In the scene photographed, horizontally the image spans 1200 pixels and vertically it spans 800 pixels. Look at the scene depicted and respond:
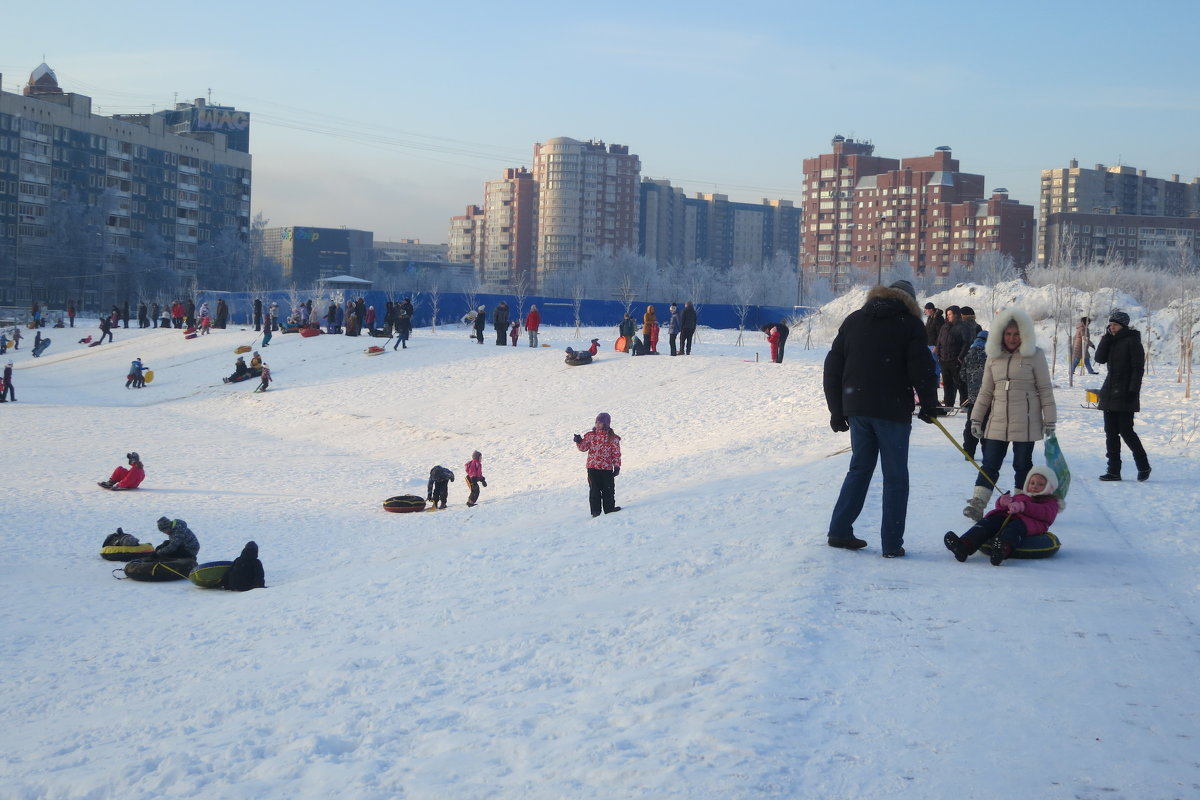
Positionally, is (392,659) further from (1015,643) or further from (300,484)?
(300,484)

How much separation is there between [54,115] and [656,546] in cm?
10204

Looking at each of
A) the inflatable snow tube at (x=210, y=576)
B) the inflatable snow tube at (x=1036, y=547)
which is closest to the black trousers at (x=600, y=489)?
the inflatable snow tube at (x=210, y=576)

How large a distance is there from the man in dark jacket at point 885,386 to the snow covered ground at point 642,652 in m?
0.56

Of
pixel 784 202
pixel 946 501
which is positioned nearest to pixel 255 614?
pixel 946 501

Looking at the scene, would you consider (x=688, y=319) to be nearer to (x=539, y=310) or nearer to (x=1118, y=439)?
(x=1118, y=439)

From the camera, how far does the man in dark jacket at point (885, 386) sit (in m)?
6.77

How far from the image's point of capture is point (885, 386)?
678 cm

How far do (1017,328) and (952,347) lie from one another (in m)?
6.96

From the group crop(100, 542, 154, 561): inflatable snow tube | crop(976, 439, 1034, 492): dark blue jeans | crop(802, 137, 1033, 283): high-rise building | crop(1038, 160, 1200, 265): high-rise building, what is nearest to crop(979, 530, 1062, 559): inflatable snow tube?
crop(976, 439, 1034, 492): dark blue jeans

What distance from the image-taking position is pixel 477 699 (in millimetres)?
5055

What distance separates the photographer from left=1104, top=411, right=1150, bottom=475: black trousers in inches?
411

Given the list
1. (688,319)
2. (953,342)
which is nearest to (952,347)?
(953,342)

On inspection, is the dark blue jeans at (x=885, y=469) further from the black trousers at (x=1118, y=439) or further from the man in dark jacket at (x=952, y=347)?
the man in dark jacket at (x=952, y=347)

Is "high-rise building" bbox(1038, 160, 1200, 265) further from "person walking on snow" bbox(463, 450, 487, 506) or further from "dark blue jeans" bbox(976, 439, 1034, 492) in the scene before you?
"dark blue jeans" bbox(976, 439, 1034, 492)
